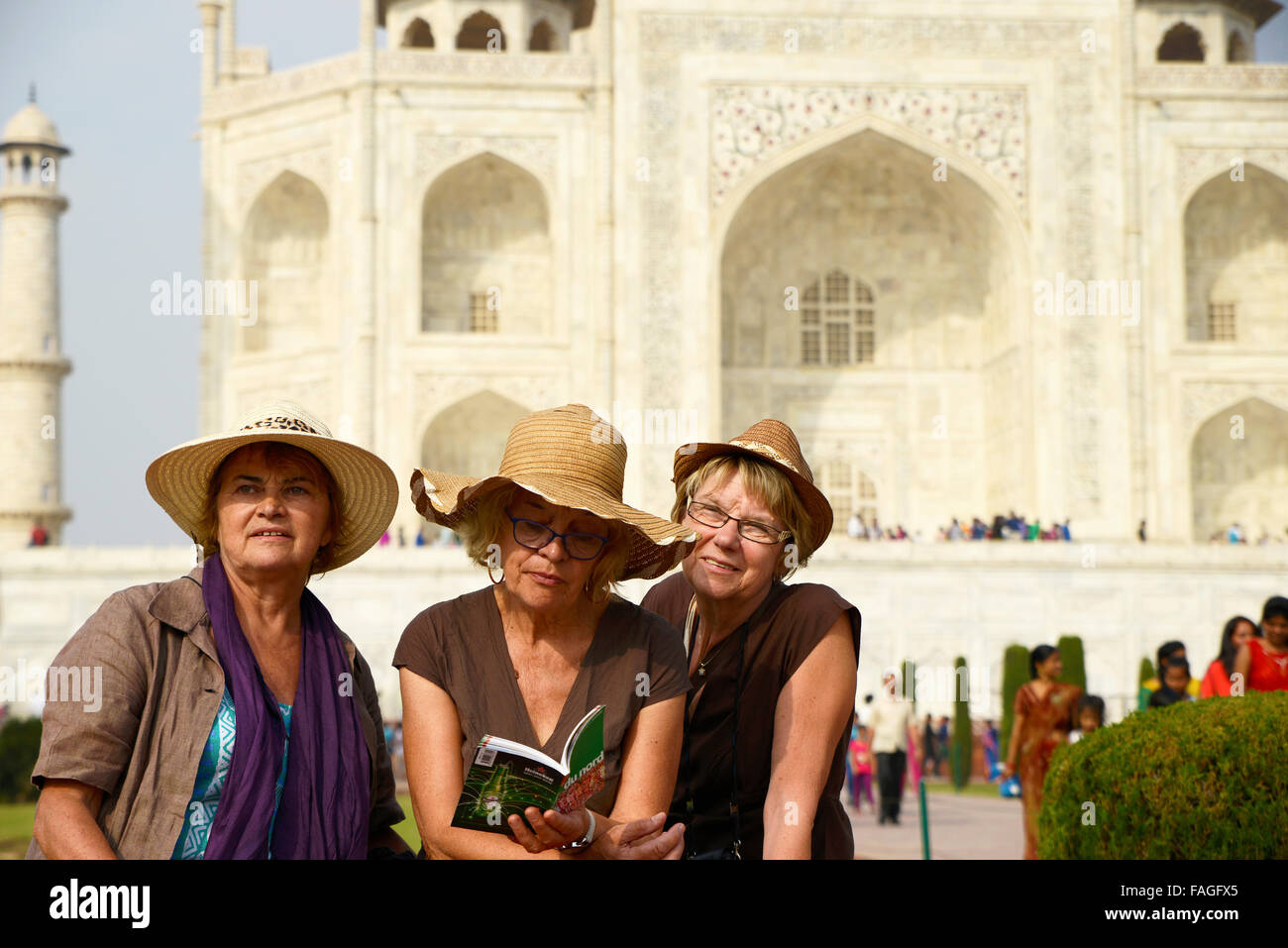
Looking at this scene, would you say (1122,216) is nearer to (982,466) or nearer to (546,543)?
(982,466)

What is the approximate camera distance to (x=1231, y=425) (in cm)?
2319

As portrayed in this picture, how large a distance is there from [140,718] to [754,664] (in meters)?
1.02

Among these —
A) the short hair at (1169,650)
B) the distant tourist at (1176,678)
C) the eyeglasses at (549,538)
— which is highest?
the eyeglasses at (549,538)

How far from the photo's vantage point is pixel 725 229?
22.1 meters

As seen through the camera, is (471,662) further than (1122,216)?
No

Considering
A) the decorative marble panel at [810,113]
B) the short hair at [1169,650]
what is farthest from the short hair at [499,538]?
the decorative marble panel at [810,113]

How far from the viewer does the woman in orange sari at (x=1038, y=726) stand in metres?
6.83

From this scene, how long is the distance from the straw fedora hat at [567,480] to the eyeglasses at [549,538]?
0.19 feet

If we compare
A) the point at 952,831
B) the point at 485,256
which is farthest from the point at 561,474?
the point at 485,256

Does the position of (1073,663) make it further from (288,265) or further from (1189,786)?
(288,265)

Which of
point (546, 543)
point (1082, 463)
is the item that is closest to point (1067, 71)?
point (1082, 463)

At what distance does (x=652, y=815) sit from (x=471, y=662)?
1.17ft

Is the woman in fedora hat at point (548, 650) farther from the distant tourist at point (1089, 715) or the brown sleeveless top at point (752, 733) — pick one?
the distant tourist at point (1089, 715)

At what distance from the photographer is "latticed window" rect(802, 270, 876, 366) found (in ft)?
79.8
